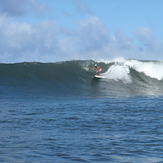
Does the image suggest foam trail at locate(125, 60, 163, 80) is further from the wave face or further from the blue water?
the blue water

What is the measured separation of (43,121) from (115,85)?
15087 mm

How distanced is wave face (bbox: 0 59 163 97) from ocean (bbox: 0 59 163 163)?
56 mm

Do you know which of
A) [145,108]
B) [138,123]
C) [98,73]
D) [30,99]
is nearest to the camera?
[138,123]

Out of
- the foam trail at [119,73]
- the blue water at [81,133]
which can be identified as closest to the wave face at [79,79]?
the foam trail at [119,73]

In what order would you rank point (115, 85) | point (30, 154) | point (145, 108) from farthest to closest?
point (115, 85), point (145, 108), point (30, 154)

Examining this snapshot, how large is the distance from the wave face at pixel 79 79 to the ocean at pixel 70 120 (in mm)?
56

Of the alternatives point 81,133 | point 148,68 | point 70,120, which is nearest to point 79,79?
point 148,68

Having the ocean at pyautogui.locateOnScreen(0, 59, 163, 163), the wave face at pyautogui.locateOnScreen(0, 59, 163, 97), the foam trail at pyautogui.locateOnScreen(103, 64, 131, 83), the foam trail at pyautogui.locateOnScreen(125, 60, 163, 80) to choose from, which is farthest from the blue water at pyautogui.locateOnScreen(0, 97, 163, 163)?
the foam trail at pyautogui.locateOnScreen(125, 60, 163, 80)

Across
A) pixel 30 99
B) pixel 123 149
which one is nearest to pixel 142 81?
Result: pixel 30 99

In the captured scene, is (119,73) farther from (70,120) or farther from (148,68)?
(70,120)

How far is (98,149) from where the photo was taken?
879cm

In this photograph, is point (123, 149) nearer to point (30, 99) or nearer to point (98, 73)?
point (30, 99)

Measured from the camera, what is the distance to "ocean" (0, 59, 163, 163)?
8.40 m

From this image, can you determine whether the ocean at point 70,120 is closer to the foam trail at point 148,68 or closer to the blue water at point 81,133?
the blue water at point 81,133
